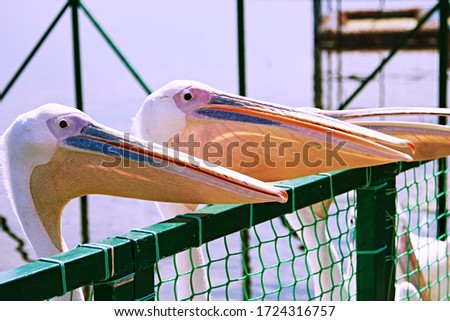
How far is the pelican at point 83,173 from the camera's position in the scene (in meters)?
2.63

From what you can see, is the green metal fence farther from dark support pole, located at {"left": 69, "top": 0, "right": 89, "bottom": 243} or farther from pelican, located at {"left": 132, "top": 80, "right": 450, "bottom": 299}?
dark support pole, located at {"left": 69, "top": 0, "right": 89, "bottom": 243}

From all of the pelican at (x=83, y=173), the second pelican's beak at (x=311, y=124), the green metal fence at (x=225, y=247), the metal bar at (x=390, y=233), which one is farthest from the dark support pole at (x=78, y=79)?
the metal bar at (x=390, y=233)

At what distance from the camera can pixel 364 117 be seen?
3314 millimetres

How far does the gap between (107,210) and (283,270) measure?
243cm

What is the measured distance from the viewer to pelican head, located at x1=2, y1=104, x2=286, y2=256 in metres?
2.63

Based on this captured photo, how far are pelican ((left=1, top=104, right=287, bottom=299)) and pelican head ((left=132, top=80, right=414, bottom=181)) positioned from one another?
0.47 metres

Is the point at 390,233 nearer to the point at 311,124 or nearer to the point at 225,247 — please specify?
the point at 311,124

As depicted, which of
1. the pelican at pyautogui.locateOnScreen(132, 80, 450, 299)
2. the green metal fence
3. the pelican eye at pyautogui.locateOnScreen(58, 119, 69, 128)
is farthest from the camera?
the pelican at pyautogui.locateOnScreen(132, 80, 450, 299)

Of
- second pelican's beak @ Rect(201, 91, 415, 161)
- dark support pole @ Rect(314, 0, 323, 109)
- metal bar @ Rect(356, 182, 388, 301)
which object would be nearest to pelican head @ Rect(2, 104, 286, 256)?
second pelican's beak @ Rect(201, 91, 415, 161)

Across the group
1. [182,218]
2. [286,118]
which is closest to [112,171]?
[182,218]

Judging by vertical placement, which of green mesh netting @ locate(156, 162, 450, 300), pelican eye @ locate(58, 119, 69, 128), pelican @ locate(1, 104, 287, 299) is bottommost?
green mesh netting @ locate(156, 162, 450, 300)

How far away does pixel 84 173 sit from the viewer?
2.84 meters

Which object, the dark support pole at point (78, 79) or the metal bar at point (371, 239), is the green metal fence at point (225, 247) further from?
the dark support pole at point (78, 79)
